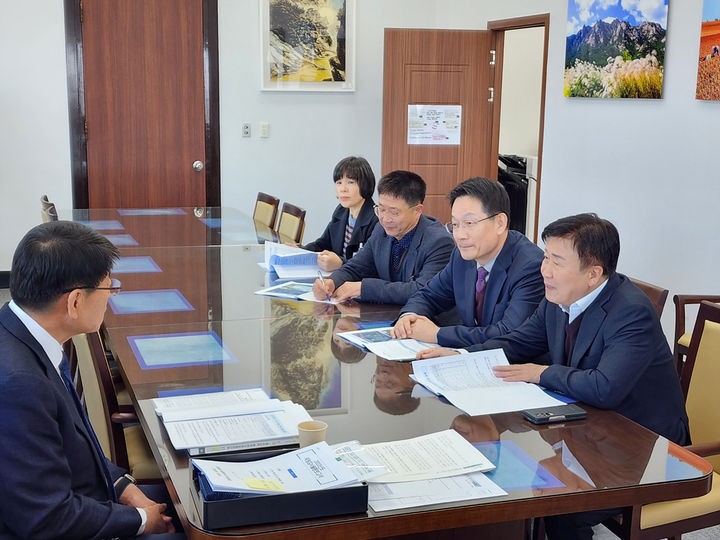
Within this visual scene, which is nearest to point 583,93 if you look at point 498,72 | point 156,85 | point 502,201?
point 498,72

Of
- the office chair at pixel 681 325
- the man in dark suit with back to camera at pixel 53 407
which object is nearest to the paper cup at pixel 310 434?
the man in dark suit with back to camera at pixel 53 407

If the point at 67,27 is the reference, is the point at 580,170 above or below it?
below

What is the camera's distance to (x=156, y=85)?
6.98 metres

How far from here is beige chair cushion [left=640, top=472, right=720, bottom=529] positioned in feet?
7.05

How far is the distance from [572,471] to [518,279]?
1.19 meters

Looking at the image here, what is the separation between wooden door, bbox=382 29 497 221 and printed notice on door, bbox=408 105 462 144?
0.12 ft

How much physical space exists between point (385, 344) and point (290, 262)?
1.38 meters

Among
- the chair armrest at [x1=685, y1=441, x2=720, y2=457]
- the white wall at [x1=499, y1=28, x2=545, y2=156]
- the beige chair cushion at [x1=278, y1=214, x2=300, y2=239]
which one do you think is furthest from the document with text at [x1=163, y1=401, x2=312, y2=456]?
the white wall at [x1=499, y1=28, x2=545, y2=156]

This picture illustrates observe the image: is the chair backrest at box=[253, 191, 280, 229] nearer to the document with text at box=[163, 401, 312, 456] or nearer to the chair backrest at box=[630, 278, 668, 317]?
the chair backrest at box=[630, 278, 668, 317]

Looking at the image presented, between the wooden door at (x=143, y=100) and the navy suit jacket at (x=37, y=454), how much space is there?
546cm

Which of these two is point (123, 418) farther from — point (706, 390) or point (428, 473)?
point (706, 390)

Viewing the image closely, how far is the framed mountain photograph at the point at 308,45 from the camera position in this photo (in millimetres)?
7148

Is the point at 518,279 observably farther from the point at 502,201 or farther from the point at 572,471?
the point at 572,471

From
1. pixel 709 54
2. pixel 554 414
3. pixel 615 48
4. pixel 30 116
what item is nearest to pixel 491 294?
pixel 554 414
